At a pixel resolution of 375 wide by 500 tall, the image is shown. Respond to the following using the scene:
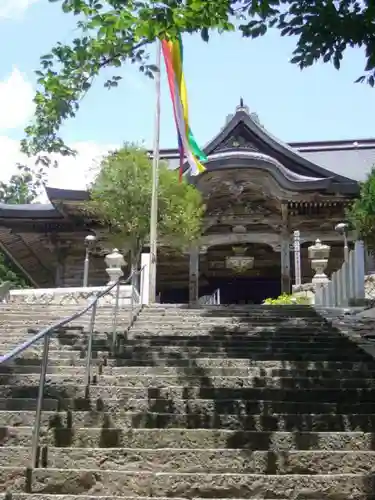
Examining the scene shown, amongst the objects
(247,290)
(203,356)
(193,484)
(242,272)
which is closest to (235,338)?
(203,356)

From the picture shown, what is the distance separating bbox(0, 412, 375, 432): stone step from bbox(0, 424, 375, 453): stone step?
0.27 meters

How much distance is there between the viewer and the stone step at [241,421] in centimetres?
466

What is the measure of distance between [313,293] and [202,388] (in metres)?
8.81

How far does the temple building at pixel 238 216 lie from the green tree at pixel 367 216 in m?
4.75

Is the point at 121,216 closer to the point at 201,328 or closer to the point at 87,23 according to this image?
the point at 201,328

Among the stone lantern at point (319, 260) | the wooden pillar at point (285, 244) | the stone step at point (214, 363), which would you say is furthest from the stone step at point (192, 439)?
the wooden pillar at point (285, 244)

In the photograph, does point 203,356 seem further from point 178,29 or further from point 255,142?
point 255,142

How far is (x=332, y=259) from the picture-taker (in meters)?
18.7

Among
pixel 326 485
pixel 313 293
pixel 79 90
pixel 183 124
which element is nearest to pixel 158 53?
pixel 183 124

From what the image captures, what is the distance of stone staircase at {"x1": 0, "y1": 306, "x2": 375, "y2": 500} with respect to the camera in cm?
367

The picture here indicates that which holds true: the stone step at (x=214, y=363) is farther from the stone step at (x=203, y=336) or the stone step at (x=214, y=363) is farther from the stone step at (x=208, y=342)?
the stone step at (x=203, y=336)

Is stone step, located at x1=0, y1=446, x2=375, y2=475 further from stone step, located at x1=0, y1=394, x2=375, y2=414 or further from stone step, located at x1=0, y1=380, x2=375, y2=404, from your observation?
stone step, located at x1=0, y1=380, x2=375, y2=404

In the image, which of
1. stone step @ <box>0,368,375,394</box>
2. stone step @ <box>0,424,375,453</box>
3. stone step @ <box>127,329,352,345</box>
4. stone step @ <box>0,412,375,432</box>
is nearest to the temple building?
stone step @ <box>127,329,352,345</box>

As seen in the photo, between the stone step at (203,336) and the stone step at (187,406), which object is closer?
the stone step at (187,406)
